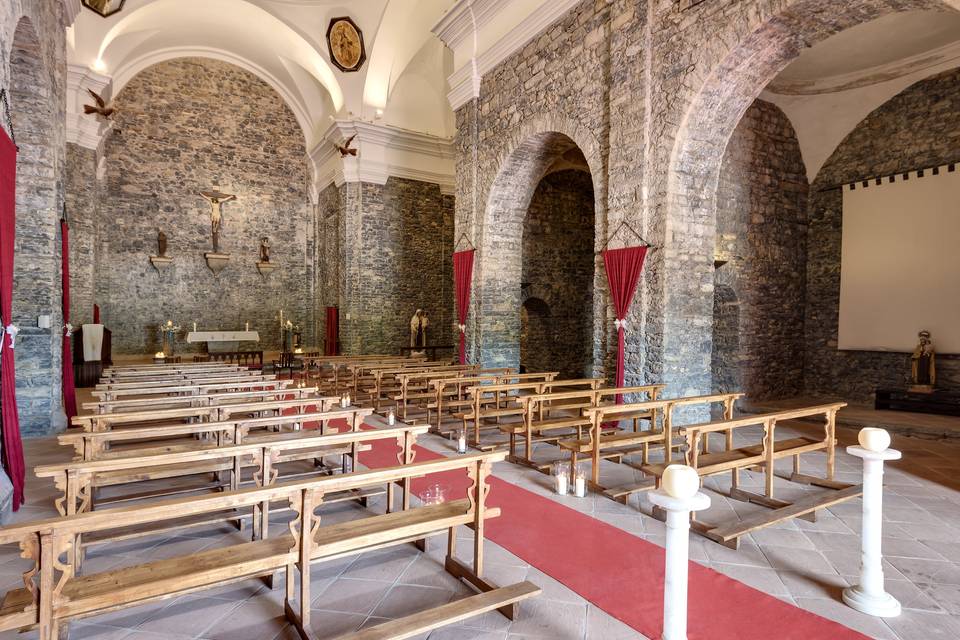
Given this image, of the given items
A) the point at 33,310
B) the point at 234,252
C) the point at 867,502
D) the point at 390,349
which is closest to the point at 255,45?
the point at 234,252

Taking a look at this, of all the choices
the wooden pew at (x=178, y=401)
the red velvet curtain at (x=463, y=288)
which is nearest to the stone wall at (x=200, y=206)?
the red velvet curtain at (x=463, y=288)

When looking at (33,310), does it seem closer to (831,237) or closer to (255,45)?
(255,45)

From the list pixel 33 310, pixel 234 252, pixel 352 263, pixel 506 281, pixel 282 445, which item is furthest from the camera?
pixel 234 252

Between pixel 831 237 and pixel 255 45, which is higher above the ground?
pixel 255 45

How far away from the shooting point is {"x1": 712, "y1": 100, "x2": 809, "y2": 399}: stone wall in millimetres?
9586

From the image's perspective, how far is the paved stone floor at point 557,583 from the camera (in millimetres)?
2383

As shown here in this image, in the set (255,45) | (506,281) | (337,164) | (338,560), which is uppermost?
(255,45)

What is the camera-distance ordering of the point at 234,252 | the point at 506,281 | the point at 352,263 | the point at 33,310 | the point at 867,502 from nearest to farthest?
the point at 867,502, the point at 33,310, the point at 506,281, the point at 352,263, the point at 234,252

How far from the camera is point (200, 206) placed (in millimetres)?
14703

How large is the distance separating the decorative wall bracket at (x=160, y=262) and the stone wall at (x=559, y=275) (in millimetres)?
9556

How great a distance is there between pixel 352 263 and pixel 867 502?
12.2 metres

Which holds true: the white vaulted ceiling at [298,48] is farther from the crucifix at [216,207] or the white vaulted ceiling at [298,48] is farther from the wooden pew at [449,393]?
the wooden pew at [449,393]

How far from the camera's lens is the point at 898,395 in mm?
8641

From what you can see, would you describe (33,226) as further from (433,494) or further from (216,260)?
(216,260)
